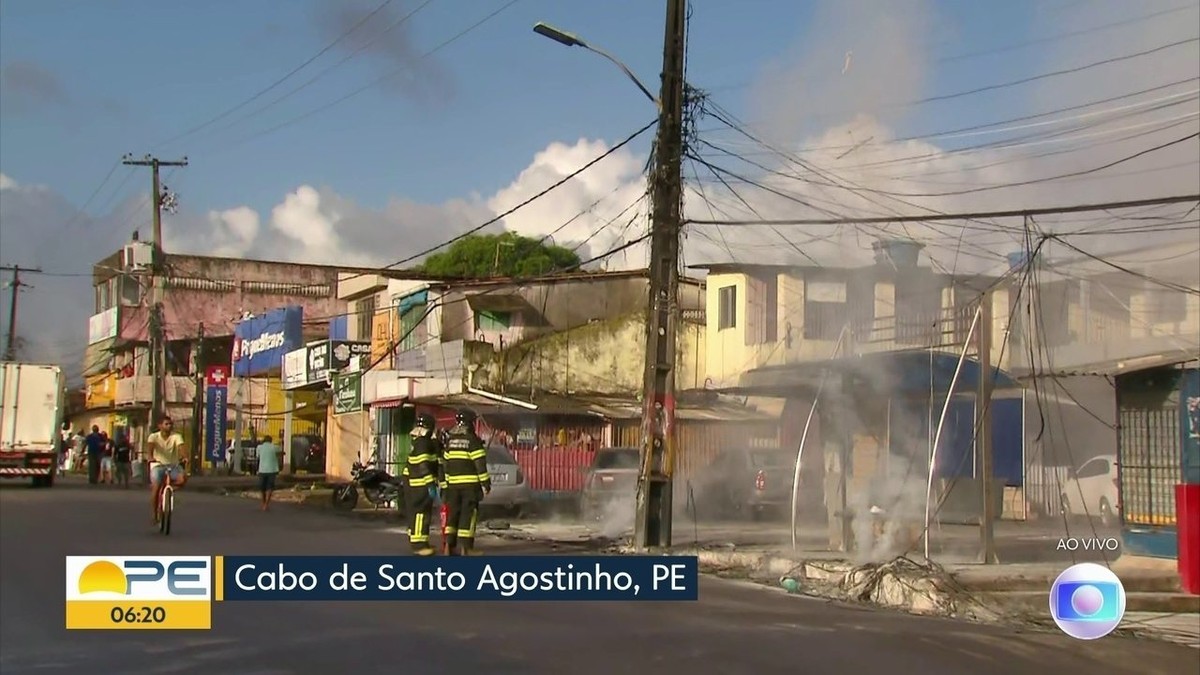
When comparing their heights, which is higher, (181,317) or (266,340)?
(181,317)

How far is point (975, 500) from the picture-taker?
24094 millimetres

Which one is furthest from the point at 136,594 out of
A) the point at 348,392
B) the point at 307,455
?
the point at 307,455

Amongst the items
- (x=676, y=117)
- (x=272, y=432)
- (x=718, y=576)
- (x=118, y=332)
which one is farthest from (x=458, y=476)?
(x=118, y=332)

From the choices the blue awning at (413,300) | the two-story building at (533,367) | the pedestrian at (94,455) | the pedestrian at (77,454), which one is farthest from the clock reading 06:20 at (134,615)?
the pedestrian at (77,454)

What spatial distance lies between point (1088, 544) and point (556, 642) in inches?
474

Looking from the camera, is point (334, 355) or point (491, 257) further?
point (491, 257)

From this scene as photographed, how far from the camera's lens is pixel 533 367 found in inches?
1352

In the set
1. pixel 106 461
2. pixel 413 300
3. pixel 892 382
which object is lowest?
pixel 106 461

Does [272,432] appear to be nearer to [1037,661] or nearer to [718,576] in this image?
[718,576]

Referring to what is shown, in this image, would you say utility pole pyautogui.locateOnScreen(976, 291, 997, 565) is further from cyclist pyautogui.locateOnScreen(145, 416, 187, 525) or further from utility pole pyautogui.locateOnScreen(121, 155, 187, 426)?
utility pole pyautogui.locateOnScreen(121, 155, 187, 426)

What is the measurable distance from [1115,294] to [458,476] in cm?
1168

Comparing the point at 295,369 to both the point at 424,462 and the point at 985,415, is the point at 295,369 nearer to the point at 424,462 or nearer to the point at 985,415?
the point at 424,462

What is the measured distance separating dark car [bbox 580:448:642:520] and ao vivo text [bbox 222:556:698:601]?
374 inches

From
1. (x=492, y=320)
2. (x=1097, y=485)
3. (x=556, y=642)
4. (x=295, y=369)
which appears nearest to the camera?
(x=556, y=642)
